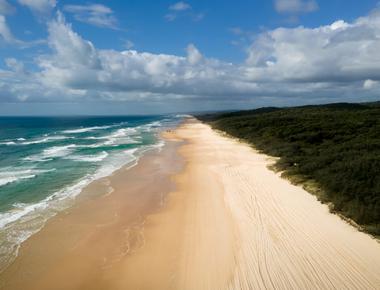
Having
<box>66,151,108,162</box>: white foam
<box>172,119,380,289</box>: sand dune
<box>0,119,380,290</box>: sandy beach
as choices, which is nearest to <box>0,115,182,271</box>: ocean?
<box>66,151,108,162</box>: white foam

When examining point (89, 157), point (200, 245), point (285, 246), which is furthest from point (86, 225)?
point (89, 157)

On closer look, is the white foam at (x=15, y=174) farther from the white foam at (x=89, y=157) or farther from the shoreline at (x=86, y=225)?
the shoreline at (x=86, y=225)

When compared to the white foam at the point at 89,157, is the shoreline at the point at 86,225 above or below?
above

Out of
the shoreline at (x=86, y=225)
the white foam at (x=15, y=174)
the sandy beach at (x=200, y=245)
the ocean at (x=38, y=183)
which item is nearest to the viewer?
the sandy beach at (x=200, y=245)

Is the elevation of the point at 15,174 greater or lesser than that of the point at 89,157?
greater

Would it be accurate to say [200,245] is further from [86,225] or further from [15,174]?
[15,174]

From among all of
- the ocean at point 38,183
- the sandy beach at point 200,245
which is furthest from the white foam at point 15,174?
the sandy beach at point 200,245

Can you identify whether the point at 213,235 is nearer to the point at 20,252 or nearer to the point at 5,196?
the point at 20,252

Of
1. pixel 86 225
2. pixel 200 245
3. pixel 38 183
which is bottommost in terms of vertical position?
pixel 38 183

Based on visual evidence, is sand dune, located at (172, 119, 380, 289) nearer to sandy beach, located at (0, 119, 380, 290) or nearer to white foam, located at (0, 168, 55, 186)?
sandy beach, located at (0, 119, 380, 290)

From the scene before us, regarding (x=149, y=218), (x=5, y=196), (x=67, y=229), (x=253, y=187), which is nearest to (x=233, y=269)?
(x=149, y=218)
